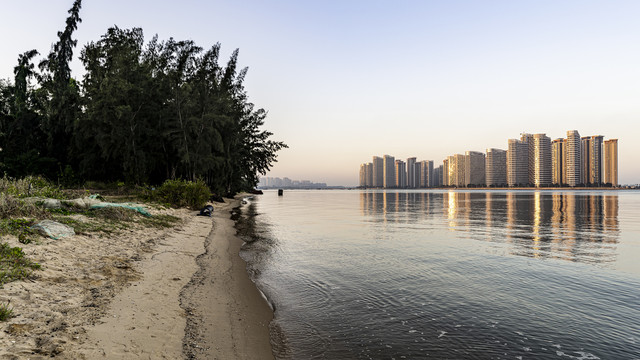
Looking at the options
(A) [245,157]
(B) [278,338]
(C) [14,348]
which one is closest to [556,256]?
(B) [278,338]

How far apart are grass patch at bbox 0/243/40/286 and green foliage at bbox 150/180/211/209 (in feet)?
64.7

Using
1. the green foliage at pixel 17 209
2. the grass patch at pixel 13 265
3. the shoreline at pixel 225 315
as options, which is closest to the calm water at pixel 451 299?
the shoreline at pixel 225 315

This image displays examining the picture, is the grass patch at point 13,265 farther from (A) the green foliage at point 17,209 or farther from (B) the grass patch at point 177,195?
(B) the grass patch at point 177,195

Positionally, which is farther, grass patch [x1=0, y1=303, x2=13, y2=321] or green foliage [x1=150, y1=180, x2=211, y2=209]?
green foliage [x1=150, y1=180, x2=211, y2=209]

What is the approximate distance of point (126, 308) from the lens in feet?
19.8

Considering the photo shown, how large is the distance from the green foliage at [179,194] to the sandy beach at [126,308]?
55.2ft

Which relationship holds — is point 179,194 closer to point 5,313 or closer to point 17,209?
point 17,209

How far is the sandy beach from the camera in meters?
4.52

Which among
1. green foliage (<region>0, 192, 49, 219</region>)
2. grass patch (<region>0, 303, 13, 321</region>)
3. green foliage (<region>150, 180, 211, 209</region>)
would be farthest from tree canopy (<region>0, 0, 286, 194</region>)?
grass patch (<region>0, 303, 13, 321</region>)

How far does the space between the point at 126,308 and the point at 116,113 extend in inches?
1407

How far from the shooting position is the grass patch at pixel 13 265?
5828 millimetres

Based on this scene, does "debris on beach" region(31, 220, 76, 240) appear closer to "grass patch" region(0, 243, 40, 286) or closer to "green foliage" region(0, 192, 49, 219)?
"green foliage" region(0, 192, 49, 219)

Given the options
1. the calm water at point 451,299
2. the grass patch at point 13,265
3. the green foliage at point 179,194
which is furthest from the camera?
the green foliage at point 179,194

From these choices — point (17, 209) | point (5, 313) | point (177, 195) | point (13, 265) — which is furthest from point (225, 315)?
point (177, 195)
